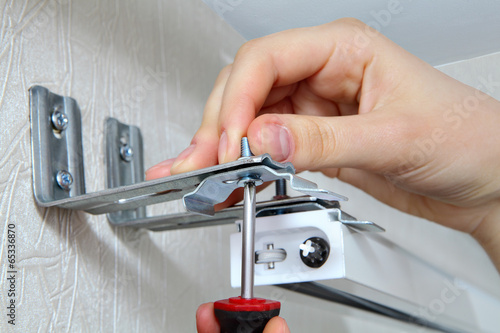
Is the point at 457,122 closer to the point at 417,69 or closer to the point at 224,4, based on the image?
the point at 417,69

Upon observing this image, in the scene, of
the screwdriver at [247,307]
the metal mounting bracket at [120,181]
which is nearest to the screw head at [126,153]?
the metal mounting bracket at [120,181]

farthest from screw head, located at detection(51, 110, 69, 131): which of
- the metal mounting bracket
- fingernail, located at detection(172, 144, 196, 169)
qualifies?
fingernail, located at detection(172, 144, 196, 169)

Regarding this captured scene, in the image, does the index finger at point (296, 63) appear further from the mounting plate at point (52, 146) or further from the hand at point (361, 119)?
the mounting plate at point (52, 146)

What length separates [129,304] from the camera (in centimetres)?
45

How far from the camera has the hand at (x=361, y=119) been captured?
41 centimetres

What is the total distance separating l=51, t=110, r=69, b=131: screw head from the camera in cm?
39

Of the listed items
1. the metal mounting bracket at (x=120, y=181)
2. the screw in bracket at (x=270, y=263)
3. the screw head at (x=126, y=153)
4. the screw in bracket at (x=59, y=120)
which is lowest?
the screw in bracket at (x=270, y=263)

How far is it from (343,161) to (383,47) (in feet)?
0.52

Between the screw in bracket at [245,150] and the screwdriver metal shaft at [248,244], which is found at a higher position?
the screw in bracket at [245,150]

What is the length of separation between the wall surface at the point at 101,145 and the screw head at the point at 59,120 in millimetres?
23

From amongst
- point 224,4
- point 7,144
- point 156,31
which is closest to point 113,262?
point 7,144

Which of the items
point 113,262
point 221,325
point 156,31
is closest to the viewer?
point 221,325

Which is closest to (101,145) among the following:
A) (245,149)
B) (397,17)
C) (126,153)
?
(126,153)

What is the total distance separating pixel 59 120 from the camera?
1.30ft
